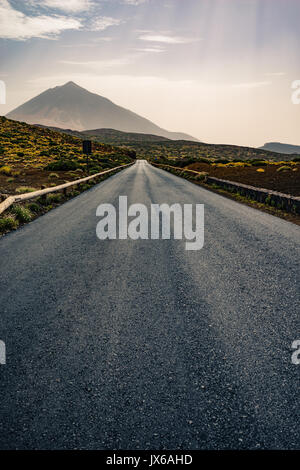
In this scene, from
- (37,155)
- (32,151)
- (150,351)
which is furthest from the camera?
(32,151)

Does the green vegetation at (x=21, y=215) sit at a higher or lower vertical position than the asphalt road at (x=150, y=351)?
higher

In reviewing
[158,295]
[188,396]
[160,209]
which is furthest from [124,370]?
[160,209]

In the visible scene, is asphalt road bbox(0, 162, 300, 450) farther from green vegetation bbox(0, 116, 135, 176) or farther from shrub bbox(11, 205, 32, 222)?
green vegetation bbox(0, 116, 135, 176)

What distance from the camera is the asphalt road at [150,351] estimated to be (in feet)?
6.06

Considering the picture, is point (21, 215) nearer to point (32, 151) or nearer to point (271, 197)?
point (271, 197)

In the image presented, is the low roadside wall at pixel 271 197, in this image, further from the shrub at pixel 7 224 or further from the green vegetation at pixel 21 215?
the shrub at pixel 7 224

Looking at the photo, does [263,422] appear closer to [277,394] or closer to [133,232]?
[277,394]

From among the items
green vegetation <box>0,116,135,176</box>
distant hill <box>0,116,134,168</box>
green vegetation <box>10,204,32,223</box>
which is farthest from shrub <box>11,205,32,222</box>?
distant hill <box>0,116,134,168</box>

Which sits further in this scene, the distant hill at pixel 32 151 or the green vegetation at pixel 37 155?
the distant hill at pixel 32 151

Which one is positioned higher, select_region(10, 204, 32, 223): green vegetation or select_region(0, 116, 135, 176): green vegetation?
select_region(0, 116, 135, 176): green vegetation

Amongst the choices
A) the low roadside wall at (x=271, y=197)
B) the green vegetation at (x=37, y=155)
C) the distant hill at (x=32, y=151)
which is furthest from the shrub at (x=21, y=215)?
the distant hill at (x=32, y=151)

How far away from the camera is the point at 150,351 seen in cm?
261

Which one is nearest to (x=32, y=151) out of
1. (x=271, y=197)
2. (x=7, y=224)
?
(x=7, y=224)

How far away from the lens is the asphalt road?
6.06 feet
